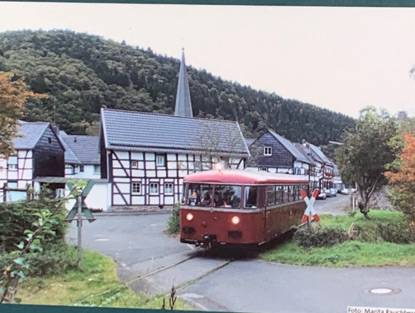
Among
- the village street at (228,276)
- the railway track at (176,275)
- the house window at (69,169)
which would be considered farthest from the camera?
the house window at (69,169)

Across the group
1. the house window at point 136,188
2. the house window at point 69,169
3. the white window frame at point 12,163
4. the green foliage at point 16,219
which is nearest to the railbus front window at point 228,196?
the house window at point 136,188

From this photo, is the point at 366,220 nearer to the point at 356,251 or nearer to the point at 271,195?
the point at 356,251

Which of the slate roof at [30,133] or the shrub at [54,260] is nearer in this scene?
the shrub at [54,260]

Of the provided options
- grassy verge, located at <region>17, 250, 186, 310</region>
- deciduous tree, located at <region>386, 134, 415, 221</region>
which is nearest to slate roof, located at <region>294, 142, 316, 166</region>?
deciduous tree, located at <region>386, 134, 415, 221</region>

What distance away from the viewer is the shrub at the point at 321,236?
322 cm

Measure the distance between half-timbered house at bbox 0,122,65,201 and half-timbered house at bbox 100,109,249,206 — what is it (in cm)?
28

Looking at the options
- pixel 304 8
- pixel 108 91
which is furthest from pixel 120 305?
pixel 304 8

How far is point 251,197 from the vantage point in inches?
129

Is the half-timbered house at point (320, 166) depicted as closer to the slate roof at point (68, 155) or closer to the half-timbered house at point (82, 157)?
the half-timbered house at point (82, 157)

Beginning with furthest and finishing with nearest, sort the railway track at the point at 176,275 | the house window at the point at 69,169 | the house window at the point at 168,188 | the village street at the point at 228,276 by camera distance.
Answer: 1. the house window at the point at 168,188
2. the house window at the point at 69,169
3. the railway track at the point at 176,275
4. the village street at the point at 228,276

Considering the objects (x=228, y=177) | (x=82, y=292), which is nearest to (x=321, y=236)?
(x=228, y=177)

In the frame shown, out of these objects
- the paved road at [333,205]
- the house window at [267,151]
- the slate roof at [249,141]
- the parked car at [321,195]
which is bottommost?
the paved road at [333,205]

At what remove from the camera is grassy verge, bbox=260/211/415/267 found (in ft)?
10.2

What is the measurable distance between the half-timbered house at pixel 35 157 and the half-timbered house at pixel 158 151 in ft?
0.93
